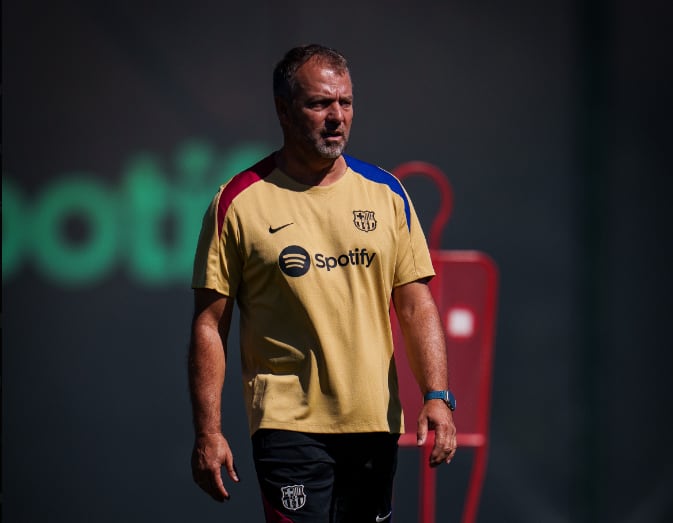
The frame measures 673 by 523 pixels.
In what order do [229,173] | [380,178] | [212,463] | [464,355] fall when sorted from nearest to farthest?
[212,463] → [380,178] → [464,355] → [229,173]

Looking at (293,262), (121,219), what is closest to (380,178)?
(293,262)

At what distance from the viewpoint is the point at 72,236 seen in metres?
5.08

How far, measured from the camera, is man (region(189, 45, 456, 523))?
324 cm

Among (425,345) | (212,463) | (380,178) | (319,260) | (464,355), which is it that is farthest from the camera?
(464,355)

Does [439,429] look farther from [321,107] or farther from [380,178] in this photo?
[321,107]

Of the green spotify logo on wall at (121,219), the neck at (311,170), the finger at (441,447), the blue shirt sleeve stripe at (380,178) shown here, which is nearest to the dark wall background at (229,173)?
the green spotify logo on wall at (121,219)

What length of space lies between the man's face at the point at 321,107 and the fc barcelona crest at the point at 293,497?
1018mm

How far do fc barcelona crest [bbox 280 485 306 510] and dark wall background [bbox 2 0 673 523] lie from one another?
1.88m

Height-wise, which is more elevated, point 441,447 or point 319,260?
point 319,260

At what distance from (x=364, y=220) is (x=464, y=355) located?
183 cm

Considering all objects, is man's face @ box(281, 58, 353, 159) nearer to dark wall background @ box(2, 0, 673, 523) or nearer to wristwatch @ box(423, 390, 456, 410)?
wristwatch @ box(423, 390, 456, 410)

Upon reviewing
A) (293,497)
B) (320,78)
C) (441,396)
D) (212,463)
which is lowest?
(293,497)

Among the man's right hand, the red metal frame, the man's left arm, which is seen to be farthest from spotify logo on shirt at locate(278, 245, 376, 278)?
the red metal frame

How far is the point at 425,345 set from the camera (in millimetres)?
3398
